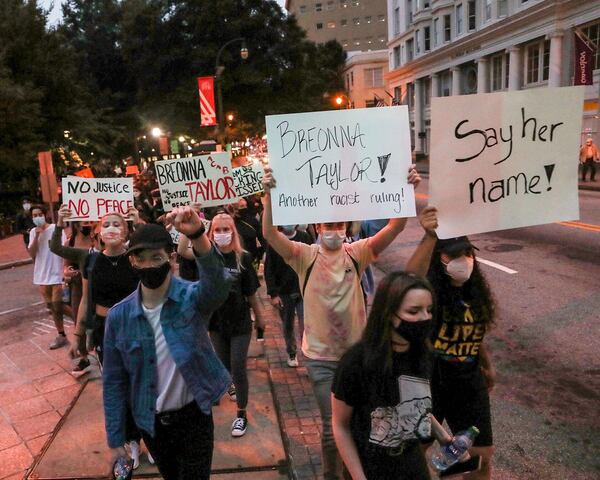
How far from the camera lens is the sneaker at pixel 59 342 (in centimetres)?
664

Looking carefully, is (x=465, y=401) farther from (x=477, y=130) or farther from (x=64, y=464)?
(x=64, y=464)

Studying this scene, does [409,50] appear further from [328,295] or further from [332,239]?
[328,295]

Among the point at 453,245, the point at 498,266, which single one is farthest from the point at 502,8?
the point at 453,245

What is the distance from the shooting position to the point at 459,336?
3.04 metres

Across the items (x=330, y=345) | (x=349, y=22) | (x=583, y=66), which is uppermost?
(x=349, y=22)

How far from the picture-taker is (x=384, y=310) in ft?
7.74

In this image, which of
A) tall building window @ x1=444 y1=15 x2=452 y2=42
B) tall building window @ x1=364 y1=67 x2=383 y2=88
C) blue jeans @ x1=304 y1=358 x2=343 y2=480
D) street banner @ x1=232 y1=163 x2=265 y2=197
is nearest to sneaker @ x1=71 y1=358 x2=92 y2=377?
street banner @ x1=232 y1=163 x2=265 y2=197

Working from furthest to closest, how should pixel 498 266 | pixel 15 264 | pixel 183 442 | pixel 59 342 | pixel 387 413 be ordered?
pixel 15 264, pixel 498 266, pixel 59 342, pixel 183 442, pixel 387 413

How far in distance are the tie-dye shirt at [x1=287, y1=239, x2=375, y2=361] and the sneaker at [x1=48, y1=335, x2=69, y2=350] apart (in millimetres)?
4442

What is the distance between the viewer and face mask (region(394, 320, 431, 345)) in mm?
2332

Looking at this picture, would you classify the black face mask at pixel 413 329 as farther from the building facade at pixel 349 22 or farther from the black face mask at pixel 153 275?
the building facade at pixel 349 22

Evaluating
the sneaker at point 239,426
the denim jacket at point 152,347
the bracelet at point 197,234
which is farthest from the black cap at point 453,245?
the sneaker at point 239,426

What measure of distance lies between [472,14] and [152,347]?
43942mm

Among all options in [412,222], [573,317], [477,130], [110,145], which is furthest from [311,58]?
[477,130]
